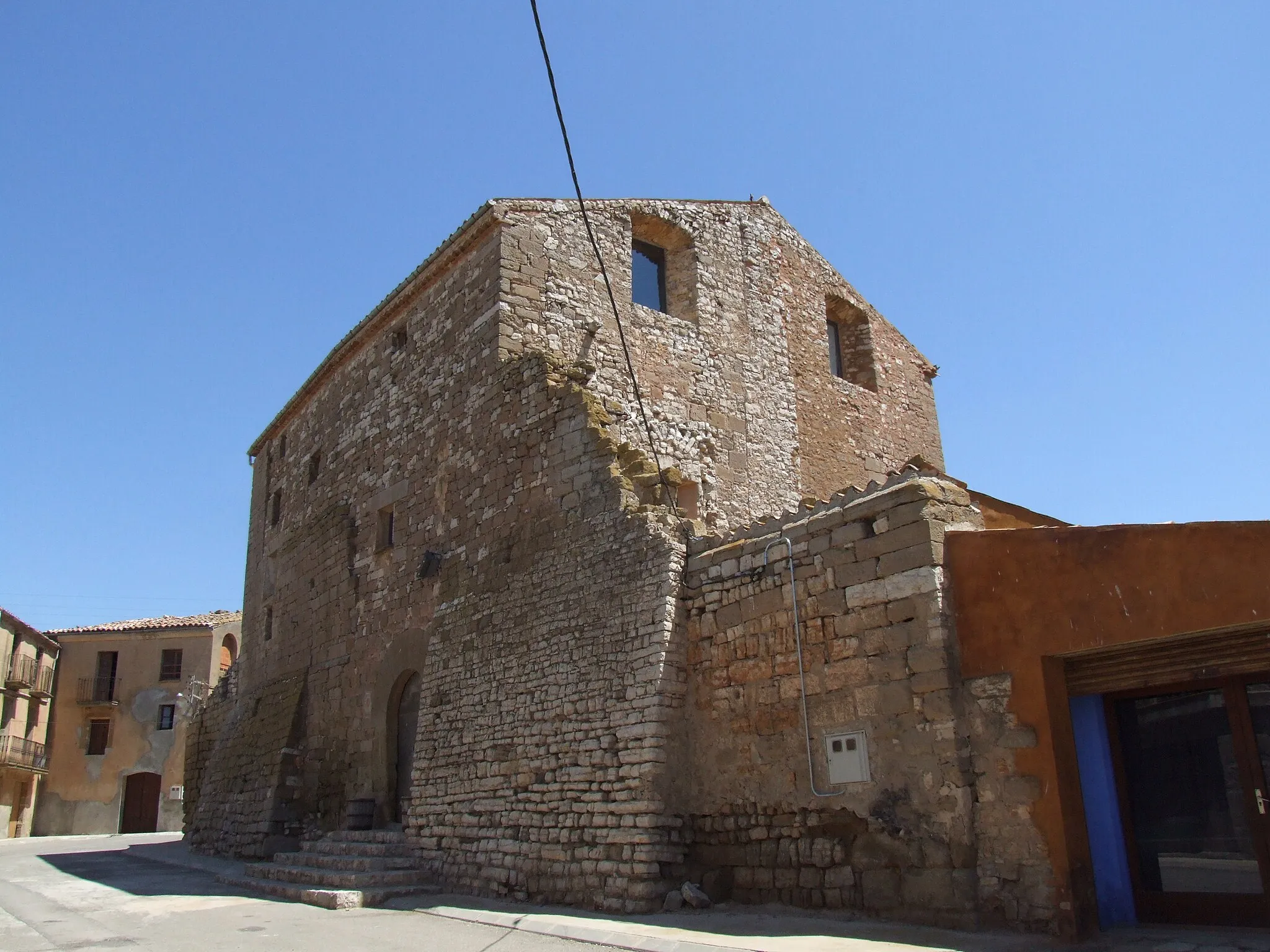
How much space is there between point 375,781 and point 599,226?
26.5ft

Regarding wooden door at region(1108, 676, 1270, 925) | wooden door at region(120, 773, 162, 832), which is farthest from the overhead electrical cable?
wooden door at region(120, 773, 162, 832)

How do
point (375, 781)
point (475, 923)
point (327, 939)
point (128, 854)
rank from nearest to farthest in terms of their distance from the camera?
1. point (327, 939)
2. point (475, 923)
3. point (375, 781)
4. point (128, 854)

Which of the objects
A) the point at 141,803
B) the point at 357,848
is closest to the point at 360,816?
the point at 357,848

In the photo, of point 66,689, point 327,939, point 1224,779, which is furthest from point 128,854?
point 66,689

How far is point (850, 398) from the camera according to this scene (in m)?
15.7

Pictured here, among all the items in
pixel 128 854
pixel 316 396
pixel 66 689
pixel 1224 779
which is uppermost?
pixel 316 396

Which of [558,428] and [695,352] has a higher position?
[695,352]

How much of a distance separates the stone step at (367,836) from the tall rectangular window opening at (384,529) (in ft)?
12.9

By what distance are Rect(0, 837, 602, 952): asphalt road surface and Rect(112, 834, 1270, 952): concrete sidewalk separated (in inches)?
11.1

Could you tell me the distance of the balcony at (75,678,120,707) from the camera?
32594 mm

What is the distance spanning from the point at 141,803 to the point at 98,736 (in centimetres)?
282

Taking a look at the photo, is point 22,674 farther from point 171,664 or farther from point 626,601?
point 626,601

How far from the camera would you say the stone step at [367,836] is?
11273 millimetres

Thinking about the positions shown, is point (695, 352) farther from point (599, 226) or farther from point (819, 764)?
point (819, 764)
